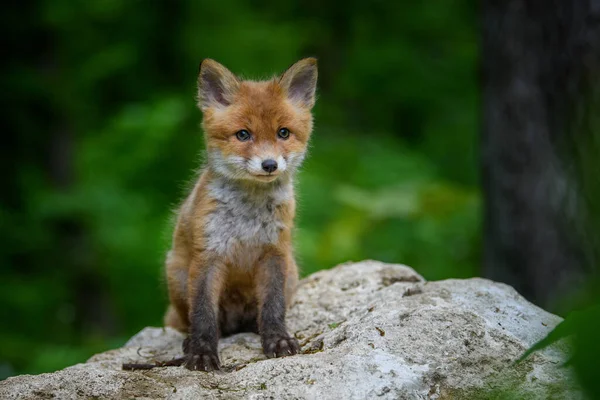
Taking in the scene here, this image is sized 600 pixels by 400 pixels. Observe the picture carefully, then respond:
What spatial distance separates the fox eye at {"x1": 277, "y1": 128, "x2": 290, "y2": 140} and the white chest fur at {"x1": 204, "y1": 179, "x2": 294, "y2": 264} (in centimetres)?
33

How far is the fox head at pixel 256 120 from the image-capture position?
13.7ft

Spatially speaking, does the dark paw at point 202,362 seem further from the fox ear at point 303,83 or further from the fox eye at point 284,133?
the fox ear at point 303,83

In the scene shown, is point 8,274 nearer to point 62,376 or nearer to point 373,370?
point 62,376

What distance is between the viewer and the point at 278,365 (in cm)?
334

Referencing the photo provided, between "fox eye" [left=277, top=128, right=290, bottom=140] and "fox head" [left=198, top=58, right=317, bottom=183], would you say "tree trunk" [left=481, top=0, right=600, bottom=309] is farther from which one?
"fox eye" [left=277, top=128, right=290, bottom=140]

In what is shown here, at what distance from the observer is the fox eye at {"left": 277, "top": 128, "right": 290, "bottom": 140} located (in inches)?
170

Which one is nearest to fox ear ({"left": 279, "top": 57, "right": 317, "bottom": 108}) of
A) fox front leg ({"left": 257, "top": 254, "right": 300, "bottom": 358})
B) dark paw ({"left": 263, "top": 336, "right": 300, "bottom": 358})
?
fox front leg ({"left": 257, "top": 254, "right": 300, "bottom": 358})

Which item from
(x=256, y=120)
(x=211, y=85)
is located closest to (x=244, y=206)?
(x=256, y=120)

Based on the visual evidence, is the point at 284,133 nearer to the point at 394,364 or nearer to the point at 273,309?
the point at 273,309

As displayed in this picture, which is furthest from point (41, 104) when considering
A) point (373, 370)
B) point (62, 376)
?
point (373, 370)

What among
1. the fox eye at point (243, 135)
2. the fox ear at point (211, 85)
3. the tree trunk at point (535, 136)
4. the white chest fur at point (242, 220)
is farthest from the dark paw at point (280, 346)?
the tree trunk at point (535, 136)

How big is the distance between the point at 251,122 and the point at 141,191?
5735mm

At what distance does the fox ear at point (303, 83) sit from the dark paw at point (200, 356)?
1.67m

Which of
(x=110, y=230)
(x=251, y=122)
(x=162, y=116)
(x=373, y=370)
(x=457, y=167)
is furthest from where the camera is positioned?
(x=457, y=167)
